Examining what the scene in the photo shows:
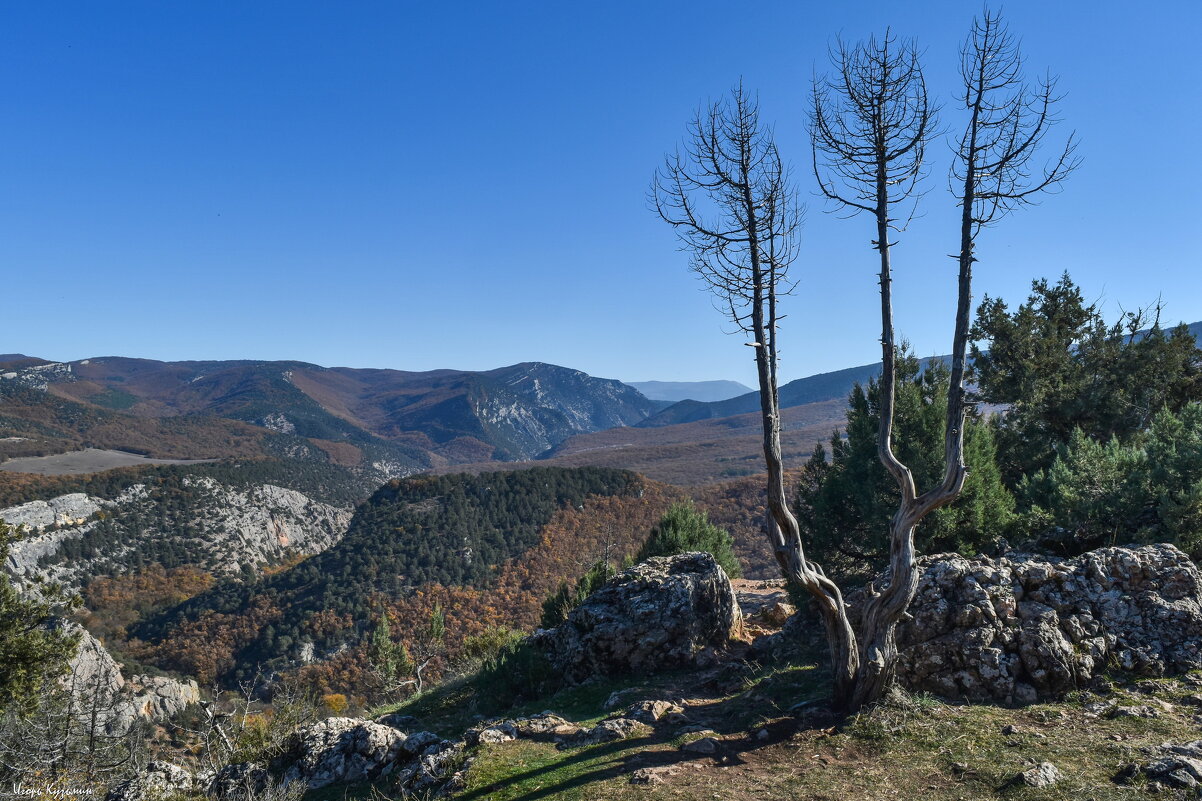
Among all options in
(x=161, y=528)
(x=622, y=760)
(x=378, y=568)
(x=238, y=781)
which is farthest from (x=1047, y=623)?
(x=161, y=528)

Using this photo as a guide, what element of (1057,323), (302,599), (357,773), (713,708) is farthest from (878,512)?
(302,599)

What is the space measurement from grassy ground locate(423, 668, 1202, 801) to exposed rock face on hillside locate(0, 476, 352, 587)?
111 m

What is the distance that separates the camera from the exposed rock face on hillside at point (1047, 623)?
732cm

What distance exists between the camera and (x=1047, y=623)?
7500 millimetres

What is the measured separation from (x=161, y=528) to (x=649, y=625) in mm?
124891

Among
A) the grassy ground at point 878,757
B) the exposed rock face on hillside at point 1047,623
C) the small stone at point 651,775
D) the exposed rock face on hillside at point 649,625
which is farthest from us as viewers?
the exposed rock face on hillside at point 649,625

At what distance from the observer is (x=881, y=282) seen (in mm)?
7578

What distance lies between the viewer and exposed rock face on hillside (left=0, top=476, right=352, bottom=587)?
9525 cm

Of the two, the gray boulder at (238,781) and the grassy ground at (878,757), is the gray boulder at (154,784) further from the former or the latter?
the grassy ground at (878,757)

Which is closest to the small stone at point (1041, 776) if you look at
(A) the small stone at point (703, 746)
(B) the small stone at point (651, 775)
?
(A) the small stone at point (703, 746)

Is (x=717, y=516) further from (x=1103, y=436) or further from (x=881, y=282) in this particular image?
(x=881, y=282)

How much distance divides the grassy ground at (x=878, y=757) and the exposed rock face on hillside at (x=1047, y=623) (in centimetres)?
39

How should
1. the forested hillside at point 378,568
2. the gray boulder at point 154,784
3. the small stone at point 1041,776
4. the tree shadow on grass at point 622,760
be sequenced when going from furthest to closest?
the forested hillside at point 378,568
the gray boulder at point 154,784
the tree shadow on grass at point 622,760
the small stone at point 1041,776

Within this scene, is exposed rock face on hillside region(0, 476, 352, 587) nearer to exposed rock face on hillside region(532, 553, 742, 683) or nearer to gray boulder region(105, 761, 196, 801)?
gray boulder region(105, 761, 196, 801)
